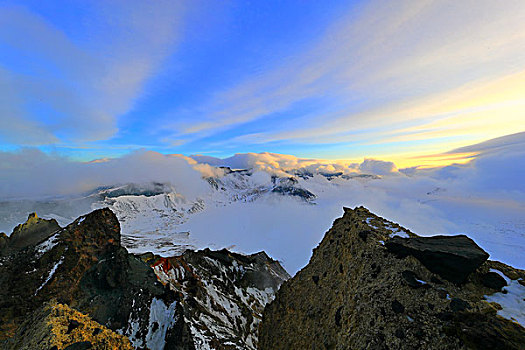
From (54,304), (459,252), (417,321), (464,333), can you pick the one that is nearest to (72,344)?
(54,304)

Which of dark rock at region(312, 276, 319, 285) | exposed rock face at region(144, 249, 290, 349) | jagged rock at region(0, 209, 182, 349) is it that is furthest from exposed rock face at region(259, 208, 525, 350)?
exposed rock face at region(144, 249, 290, 349)

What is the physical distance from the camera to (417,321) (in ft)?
37.8

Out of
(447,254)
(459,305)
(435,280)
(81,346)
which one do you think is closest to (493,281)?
(447,254)

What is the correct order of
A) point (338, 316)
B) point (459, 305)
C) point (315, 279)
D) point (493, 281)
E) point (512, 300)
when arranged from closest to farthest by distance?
point (459, 305)
point (512, 300)
point (493, 281)
point (338, 316)
point (315, 279)

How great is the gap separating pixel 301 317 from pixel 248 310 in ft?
268

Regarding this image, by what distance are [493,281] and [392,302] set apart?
253 inches

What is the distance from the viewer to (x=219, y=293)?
90312 millimetres

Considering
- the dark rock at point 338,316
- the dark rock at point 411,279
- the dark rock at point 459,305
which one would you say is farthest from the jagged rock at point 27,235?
the dark rock at point 459,305

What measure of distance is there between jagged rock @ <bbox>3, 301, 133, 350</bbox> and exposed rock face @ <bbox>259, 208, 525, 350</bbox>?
16907 millimetres

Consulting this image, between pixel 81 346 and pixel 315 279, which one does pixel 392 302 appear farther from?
pixel 81 346

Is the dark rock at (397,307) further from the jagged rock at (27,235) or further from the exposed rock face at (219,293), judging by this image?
the jagged rock at (27,235)

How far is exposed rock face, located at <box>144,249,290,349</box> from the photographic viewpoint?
54781 mm

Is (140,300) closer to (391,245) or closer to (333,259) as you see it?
(333,259)

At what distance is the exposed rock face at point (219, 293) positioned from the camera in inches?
2157
